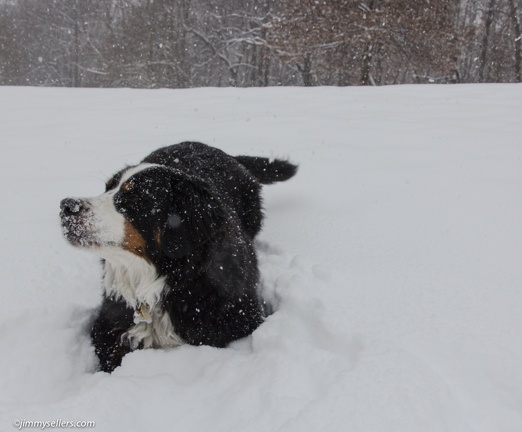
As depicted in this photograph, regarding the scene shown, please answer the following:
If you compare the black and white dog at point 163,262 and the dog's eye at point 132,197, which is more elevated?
the dog's eye at point 132,197

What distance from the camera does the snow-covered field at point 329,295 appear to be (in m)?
1.83

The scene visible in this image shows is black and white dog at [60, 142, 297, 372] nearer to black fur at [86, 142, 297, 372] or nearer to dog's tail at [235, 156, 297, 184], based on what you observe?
black fur at [86, 142, 297, 372]

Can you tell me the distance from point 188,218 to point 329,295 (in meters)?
0.95

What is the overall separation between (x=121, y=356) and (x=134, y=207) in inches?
34.8

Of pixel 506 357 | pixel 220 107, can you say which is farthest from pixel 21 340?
pixel 220 107

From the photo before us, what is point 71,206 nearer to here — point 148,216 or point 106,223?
point 106,223

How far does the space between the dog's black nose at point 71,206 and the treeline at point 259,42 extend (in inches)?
499

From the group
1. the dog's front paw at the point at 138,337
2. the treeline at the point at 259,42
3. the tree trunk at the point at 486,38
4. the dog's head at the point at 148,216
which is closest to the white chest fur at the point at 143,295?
the dog's front paw at the point at 138,337

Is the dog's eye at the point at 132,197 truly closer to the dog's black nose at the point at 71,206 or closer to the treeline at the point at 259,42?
the dog's black nose at the point at 71,206

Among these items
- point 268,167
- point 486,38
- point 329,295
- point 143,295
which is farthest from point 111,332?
point 486,38

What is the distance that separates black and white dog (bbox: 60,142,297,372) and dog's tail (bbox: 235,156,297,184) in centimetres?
133

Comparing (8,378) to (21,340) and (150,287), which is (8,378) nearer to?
(21,340)

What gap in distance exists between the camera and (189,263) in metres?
2.44

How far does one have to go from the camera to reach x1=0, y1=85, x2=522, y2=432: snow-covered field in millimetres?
1825
